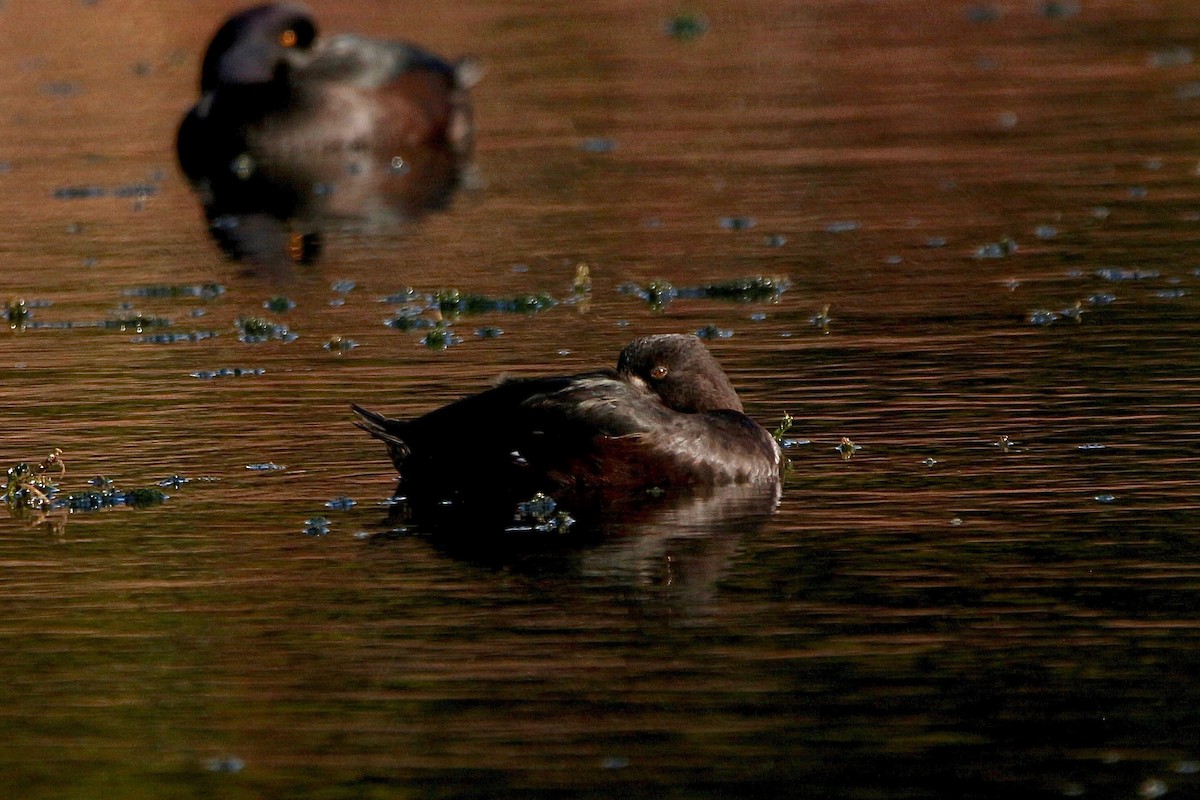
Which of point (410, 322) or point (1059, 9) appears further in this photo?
point (1059, 9)

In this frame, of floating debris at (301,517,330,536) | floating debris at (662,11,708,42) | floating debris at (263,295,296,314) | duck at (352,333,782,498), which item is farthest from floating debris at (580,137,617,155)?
floating debris at (301,517,330,536)

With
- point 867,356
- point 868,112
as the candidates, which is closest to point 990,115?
point 868,112

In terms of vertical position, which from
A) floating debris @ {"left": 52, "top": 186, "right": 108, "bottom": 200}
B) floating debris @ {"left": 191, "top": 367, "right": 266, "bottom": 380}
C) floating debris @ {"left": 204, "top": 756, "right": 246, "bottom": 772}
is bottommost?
floating debris @ {"left": 204, "top": 756, "right": 246, "bottom": 772}

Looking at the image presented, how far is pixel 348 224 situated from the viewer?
61.0 feet

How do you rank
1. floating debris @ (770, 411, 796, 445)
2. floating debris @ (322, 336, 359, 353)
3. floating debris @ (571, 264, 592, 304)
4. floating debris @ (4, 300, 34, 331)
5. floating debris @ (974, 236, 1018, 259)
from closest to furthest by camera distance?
1. floating debris @ (770, 411, 796, 445)
2. floating debris @ (322, 336, 359, 353)
3. floating debris @ (4, 300, 34, 331)
4. floating debris @ (571, 264, 592, 304)
5. floating debris @ (974, 236, 1018, 259)

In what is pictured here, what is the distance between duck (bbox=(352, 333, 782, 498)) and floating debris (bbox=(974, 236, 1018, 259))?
19.9 ft

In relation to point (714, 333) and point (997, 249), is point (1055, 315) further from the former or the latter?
point (997, 249)

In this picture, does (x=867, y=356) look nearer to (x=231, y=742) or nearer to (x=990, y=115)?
(x=231, y=742)

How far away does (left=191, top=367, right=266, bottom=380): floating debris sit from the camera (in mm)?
12914

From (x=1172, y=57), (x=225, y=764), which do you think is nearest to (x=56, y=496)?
(x=225, y=764)

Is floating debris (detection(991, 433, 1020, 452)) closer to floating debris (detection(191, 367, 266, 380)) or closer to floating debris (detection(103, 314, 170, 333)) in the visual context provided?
floating debris (detection(191, 367, 266, 380))

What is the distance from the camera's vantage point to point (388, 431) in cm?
1064

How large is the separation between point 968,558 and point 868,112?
51.0ft

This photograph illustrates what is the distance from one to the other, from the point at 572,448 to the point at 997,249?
22.6 feet
